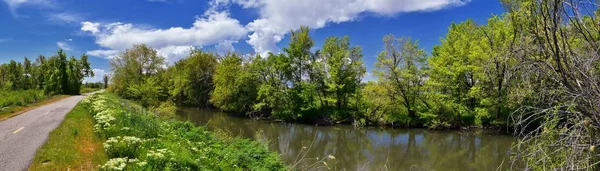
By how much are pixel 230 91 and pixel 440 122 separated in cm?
2346

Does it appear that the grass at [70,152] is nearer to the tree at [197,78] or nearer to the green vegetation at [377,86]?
the green vegetation at [377,86]

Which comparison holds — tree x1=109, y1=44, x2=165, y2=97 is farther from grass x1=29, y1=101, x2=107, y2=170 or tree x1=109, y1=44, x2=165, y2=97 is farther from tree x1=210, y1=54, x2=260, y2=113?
grass x1=29, y1=101, x2=107, y2=170

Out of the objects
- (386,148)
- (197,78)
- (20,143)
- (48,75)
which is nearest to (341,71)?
(386,148)

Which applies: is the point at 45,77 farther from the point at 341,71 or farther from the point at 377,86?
the point at 377,86

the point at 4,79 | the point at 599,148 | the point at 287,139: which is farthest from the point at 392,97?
the point at 4,79

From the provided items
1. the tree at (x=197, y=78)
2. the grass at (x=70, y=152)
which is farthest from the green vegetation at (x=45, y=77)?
the grass at (x=70, y=152)

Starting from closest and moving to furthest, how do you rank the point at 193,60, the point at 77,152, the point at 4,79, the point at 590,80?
the point at 590,80
the point at 77,152
the point at 193,60
the point at 4,79

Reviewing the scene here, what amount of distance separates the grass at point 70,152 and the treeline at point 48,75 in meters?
45.2

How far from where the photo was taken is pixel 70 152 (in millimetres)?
9227

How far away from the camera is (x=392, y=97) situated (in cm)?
3372

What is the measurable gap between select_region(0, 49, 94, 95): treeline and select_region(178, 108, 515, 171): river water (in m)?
39.4

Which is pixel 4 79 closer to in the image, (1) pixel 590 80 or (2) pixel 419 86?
(2) pixel 419 86

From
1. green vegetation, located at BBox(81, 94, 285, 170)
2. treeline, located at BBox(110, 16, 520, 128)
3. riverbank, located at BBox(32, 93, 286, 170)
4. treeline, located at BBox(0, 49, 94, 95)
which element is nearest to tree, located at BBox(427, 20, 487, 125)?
treeline, located at BBox(110, 16, 520, 128)

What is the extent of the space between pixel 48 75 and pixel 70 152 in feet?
193
